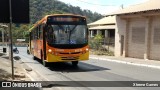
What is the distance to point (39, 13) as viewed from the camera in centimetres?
9769

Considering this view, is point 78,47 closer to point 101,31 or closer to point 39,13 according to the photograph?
point 101,31

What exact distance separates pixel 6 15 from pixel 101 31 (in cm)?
4424

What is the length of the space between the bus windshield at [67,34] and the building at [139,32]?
10.4 metres

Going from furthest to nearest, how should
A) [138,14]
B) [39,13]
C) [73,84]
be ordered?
[39,13] → [138,14] → [73,84]

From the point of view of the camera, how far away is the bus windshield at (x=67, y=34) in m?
19.0

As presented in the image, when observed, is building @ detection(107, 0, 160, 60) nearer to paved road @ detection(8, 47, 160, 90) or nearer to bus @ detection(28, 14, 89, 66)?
paved road @ detection(8, 47, 160, 90)

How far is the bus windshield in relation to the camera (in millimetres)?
18969

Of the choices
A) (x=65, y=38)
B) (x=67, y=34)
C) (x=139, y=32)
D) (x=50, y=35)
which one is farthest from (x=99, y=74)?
(x=139, y=32)

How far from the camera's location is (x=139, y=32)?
32344 mm

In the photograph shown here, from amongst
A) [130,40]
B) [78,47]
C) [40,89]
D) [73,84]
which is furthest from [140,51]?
[40,89]

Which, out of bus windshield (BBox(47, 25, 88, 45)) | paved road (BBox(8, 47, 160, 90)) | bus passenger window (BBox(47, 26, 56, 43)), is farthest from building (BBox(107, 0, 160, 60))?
bus passenger window (BBox(47, 26, 56, 43))

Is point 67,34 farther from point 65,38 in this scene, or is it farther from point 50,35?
point 50,35

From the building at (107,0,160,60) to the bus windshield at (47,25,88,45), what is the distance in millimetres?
A: 10355

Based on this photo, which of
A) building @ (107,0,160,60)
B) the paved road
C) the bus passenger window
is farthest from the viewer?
building @ (107,0,160,60)
